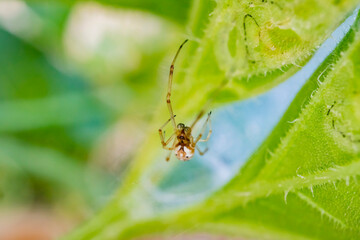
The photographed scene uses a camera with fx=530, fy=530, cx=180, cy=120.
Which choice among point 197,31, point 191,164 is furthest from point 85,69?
point 197,31

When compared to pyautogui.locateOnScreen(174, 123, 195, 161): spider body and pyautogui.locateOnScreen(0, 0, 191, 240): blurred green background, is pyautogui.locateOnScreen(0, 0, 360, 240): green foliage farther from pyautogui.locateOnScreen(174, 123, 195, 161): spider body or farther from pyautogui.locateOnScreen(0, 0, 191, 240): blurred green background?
pyautogui.locateOnScreen(0, 0, 191, 240): blurred green background

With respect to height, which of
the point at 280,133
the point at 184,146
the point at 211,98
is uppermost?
the point at 184,146

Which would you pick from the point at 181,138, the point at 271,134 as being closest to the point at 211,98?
the point at 271,134

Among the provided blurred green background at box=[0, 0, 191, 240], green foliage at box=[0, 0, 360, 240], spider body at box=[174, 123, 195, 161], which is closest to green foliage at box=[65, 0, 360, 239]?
green foliage at box=[0, 0, 360, 240]

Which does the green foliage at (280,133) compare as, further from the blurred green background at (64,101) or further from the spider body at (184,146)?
the blurred green background at (64,101)

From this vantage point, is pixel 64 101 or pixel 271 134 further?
pixel 64 101

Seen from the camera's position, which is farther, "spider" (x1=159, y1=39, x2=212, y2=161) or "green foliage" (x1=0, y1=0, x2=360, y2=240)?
"spider" (x1=159, y1=39, x2=212, y2=161)

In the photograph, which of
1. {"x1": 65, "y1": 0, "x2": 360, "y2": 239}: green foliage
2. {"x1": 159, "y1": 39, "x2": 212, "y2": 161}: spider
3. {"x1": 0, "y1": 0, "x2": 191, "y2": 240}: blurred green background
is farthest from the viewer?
{"x1": 0, "y1": 0, "x2": 191, "y2": 240}: blurred green background

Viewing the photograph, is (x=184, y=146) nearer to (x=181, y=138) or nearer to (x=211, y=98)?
(x=181, y=138)
